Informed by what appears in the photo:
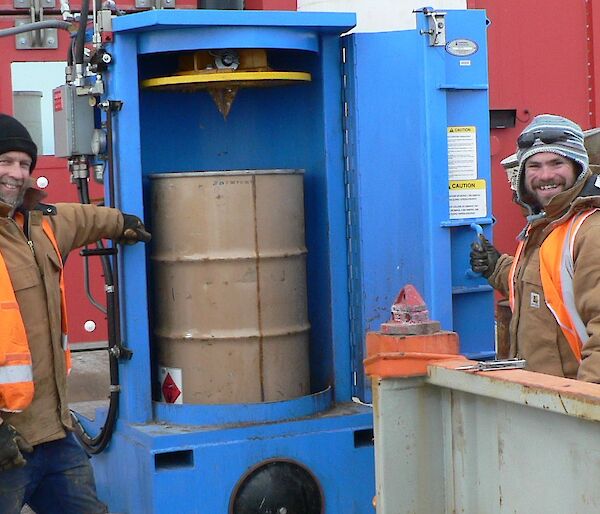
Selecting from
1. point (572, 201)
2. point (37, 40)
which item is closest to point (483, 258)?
point (572, 201)

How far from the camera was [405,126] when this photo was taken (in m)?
4.89

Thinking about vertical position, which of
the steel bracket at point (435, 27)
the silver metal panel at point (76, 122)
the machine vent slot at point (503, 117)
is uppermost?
the steel bracket at point (435, 27)

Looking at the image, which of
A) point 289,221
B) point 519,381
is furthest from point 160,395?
point 519,381

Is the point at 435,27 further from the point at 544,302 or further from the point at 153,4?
the point at 153,4

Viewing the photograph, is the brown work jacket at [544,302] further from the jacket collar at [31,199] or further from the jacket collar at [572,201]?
the jacket collar at [31,199]

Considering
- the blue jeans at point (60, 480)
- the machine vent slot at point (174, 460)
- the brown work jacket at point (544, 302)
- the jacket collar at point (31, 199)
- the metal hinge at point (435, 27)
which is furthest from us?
the metal hinge at point (435, 27)

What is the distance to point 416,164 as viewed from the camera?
4.88m

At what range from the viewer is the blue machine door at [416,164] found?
484 cm

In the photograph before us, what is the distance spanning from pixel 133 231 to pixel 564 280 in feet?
5.94

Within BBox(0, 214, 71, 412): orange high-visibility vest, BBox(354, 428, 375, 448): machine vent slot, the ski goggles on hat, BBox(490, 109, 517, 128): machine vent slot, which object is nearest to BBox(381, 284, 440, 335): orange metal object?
the ski goggles on hat

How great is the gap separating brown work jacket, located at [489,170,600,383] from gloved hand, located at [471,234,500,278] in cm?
88

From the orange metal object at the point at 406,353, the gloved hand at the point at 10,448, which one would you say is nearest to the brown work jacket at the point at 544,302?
the orange metal object at the point at 406,353

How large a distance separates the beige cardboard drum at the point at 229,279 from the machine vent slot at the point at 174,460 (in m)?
0.28

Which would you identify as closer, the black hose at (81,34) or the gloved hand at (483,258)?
the black hose at (81,34)
